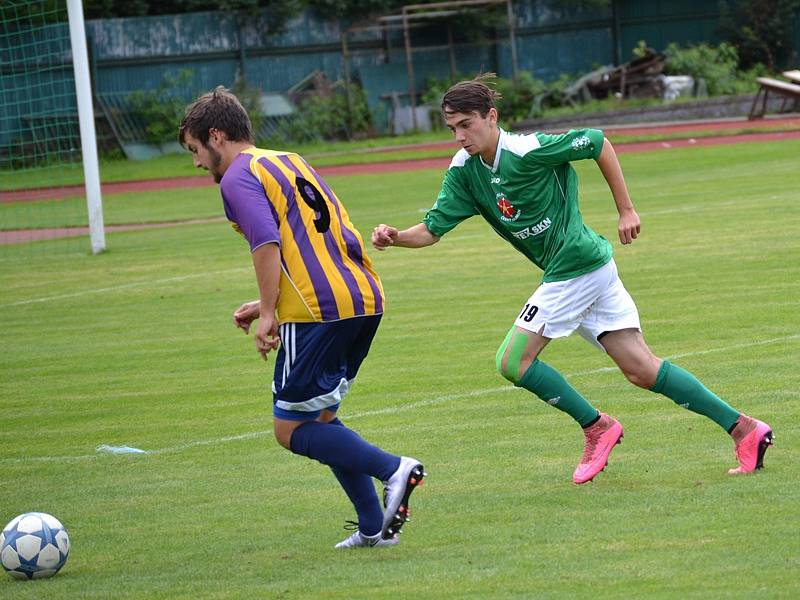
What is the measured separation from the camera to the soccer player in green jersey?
627cm

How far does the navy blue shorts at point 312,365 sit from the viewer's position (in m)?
5.41

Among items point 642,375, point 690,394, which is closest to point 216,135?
point 642,375

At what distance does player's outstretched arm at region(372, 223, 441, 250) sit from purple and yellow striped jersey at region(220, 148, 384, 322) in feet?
2.65

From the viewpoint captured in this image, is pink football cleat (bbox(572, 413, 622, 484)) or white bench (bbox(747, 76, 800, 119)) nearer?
pink football cleat (bbox(572, 413, 622, 484))

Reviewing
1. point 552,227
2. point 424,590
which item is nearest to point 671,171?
point 552,227

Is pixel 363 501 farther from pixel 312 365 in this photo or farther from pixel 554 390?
pixel 554 390

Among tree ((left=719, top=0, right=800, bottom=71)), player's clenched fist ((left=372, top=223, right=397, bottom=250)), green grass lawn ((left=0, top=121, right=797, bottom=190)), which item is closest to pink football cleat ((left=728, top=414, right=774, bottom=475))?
player's clenched fist ((left=372, top=223, right=397, bottom=250))

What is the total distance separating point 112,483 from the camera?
23.7 ft

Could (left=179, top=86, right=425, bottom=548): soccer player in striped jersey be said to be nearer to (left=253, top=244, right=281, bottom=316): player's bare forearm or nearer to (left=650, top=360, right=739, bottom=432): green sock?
(left=253, top=244, right=281, bottom=316): player's bare forearm

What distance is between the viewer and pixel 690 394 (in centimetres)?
638

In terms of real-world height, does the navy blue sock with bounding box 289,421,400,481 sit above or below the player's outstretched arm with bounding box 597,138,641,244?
below

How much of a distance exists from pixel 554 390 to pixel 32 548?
2524 mm

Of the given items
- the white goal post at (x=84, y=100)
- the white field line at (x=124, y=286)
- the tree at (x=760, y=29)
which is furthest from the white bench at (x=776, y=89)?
the white field line at (x=124, y=286)

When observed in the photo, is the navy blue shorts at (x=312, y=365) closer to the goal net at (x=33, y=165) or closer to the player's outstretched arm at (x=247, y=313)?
the player's outstretched arm at (x=247, y=313)
